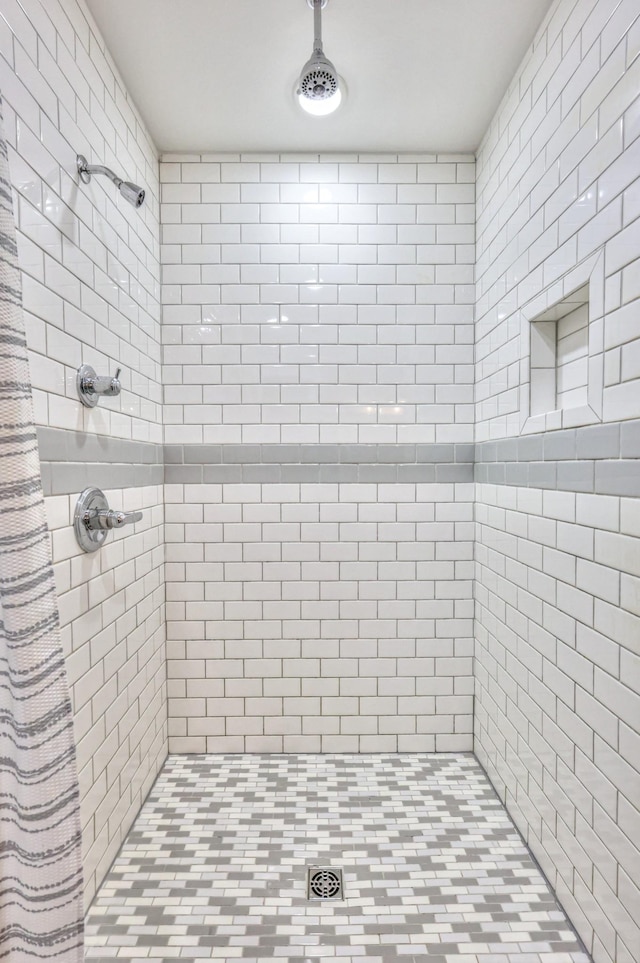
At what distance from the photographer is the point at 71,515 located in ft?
4.34

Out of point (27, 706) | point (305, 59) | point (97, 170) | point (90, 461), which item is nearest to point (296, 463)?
point (90, 461)

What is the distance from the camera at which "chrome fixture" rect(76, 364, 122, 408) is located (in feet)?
4.50

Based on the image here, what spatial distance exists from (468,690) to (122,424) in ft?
5.48

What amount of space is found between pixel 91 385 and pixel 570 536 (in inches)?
50.3

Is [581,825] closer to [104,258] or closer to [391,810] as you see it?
[391,810]

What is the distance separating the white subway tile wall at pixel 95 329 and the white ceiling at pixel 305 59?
0.43ft

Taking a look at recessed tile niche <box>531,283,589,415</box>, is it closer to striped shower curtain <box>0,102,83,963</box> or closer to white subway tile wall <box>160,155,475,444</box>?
white subway tile wall <box>160,155,475,444</box>

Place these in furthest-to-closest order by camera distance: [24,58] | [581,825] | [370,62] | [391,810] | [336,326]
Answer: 1. [336,326]
2. [391,810]
3. [370,62]
4. [581,825]
5. [24,58]

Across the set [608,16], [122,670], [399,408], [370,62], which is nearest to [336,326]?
[399,408]

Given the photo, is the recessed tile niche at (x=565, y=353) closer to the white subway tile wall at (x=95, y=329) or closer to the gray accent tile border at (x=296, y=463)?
the gray accent tile border at (x=296, y=463)

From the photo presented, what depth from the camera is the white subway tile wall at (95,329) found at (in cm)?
117

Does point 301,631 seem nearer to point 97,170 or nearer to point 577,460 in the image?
point 577,460

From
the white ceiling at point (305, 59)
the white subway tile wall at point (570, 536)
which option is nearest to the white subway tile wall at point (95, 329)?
the white ceiling at point (305, 59)

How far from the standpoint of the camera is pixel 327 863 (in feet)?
5.08
